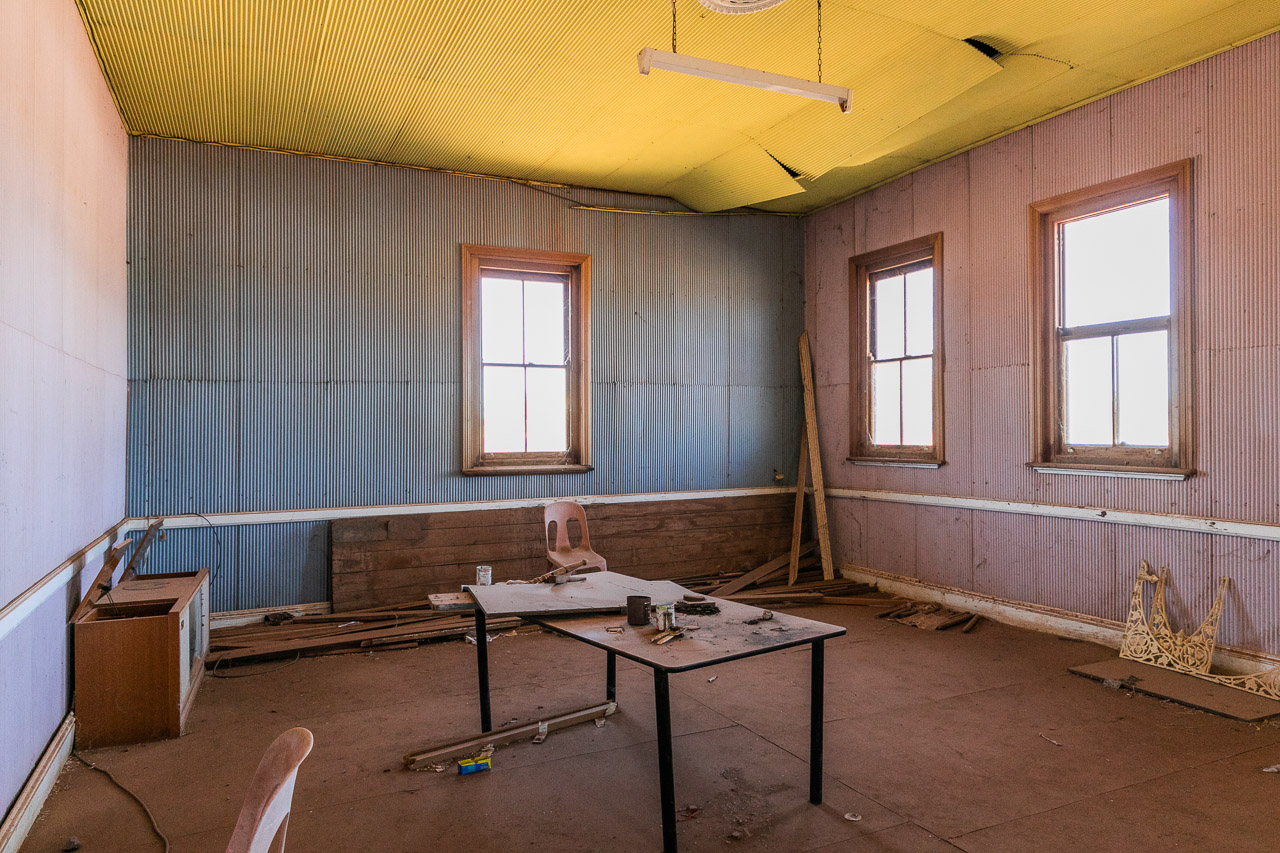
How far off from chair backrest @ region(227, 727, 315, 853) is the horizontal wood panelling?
482 centimetres

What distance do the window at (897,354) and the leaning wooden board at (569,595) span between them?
3.61 meters

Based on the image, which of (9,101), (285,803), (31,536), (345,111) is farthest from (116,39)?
(285,803)

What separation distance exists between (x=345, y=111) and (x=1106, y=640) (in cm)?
639

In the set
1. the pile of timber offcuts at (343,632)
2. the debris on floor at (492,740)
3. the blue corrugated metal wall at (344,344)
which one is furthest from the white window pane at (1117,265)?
the pile of timber offcuts at (343,632)

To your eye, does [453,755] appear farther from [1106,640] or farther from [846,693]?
[1106,640]

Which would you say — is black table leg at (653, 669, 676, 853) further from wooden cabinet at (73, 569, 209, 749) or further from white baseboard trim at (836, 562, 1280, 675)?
white baseboard trim at (836, 562, 1280, 675)

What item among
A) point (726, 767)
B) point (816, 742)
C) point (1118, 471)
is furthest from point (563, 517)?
point (1118, 471)

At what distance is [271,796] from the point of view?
132cm

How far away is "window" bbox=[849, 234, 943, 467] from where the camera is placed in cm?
671

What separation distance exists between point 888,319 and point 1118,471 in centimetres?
254

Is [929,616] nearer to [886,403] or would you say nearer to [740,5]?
[886,403]

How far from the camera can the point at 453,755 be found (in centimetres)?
366

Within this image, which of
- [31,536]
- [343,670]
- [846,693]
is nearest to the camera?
[31,536]

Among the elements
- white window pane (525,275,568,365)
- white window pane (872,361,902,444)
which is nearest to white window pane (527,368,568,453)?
white window pane (525,275,568,365)
